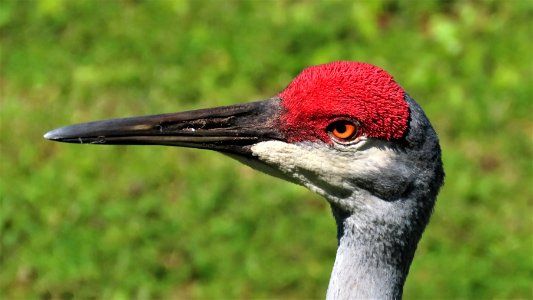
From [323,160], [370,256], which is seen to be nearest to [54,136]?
[323,160]

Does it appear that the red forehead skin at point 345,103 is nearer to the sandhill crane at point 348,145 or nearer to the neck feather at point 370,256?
the sandhill crane at point 348,145

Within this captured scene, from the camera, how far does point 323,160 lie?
14.0ft

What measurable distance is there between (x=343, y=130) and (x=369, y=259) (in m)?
0.56

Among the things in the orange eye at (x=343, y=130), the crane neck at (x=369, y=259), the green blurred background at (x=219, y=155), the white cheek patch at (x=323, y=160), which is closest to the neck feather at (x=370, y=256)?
the crane neck at (x=369, y=259)

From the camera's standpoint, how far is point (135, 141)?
14.3 feet

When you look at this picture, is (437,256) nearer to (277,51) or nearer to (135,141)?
(277,51)

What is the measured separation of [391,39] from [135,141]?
5.24 m

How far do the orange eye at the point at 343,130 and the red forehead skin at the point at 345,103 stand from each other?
0.09ft

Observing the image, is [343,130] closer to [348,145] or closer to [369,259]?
[348,145]

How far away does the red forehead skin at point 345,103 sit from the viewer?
4.13 metres

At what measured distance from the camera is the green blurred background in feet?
23.6

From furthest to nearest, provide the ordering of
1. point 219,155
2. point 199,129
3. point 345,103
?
point 219,155
point 199,129
point 345,103

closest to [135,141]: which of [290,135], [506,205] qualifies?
[290,135]

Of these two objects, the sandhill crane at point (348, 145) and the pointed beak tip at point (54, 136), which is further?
the pointed beak tip at point (54, 136)
